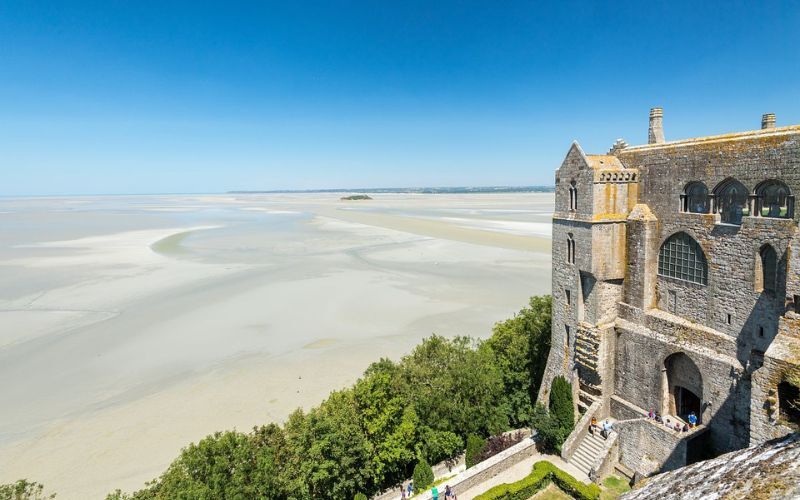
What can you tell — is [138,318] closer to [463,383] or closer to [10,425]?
[10,425]

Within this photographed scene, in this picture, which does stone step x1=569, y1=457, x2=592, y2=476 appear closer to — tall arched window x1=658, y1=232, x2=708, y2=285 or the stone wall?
the stone wall

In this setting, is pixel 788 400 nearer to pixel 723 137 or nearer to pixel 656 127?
pixel 723 137

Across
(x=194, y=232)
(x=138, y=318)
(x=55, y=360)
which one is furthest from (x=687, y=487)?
(x=194, y=232)

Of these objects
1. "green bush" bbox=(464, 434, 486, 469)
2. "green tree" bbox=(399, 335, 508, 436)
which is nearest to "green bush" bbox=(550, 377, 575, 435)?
"green tree" bbox=(399, 335, 508, 436)

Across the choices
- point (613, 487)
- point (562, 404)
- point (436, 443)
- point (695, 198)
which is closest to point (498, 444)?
point (436, 443)

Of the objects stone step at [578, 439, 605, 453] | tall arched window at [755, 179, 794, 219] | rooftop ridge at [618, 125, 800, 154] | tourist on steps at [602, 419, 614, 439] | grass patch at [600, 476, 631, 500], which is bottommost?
grass patch at [600, 476, 631, 500]

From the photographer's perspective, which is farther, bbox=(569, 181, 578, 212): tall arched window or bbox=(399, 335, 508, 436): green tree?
bbox=(399, 335, 508, 436): green tree

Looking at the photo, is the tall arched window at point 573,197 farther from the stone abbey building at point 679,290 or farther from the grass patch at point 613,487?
the grass patch at point 613,487
